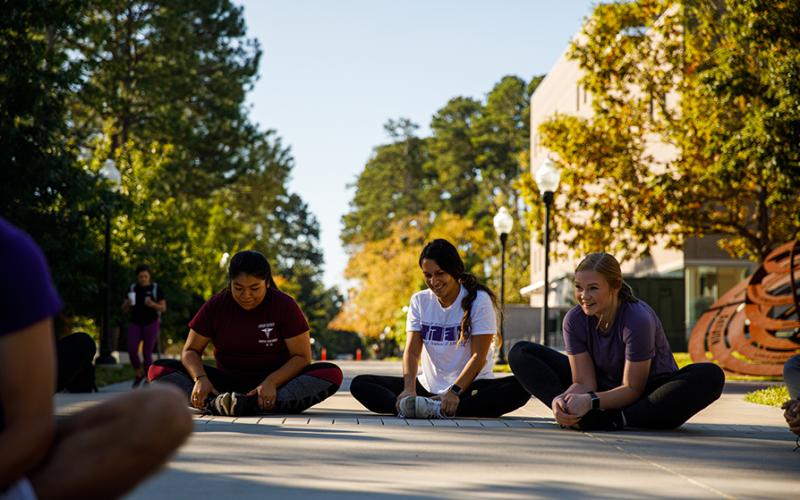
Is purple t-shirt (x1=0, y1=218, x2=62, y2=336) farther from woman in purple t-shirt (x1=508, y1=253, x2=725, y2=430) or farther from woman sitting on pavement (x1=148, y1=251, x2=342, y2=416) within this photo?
woman sitting on pavement (x1=148, y1=251, x2=342, y2=416)

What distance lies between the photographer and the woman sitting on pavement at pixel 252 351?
386 inches

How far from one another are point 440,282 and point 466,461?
10.6 ft

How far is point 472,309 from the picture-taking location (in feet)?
32.9

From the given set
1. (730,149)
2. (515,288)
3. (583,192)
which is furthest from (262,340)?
(515,288)

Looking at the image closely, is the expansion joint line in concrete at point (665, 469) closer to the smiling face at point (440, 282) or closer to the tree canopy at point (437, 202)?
Result: the smiling face at point (440, 282)

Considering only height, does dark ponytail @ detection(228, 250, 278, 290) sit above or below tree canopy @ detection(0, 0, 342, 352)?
below

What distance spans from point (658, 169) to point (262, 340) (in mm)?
37224

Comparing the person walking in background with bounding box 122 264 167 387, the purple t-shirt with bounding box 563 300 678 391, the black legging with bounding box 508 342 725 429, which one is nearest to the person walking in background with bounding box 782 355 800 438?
the purple t-shirt with bounding box 563 300 678 391

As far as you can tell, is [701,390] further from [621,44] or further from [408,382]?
[621,44]

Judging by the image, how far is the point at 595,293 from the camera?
846 cm

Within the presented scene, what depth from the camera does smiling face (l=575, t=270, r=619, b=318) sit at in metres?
8.46

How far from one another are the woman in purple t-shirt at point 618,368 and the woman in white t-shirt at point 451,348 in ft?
3.32

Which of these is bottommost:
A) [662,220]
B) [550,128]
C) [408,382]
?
[408,382]

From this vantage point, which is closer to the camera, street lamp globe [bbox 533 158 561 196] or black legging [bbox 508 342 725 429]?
black legging [bbox 508 342 725 429]
